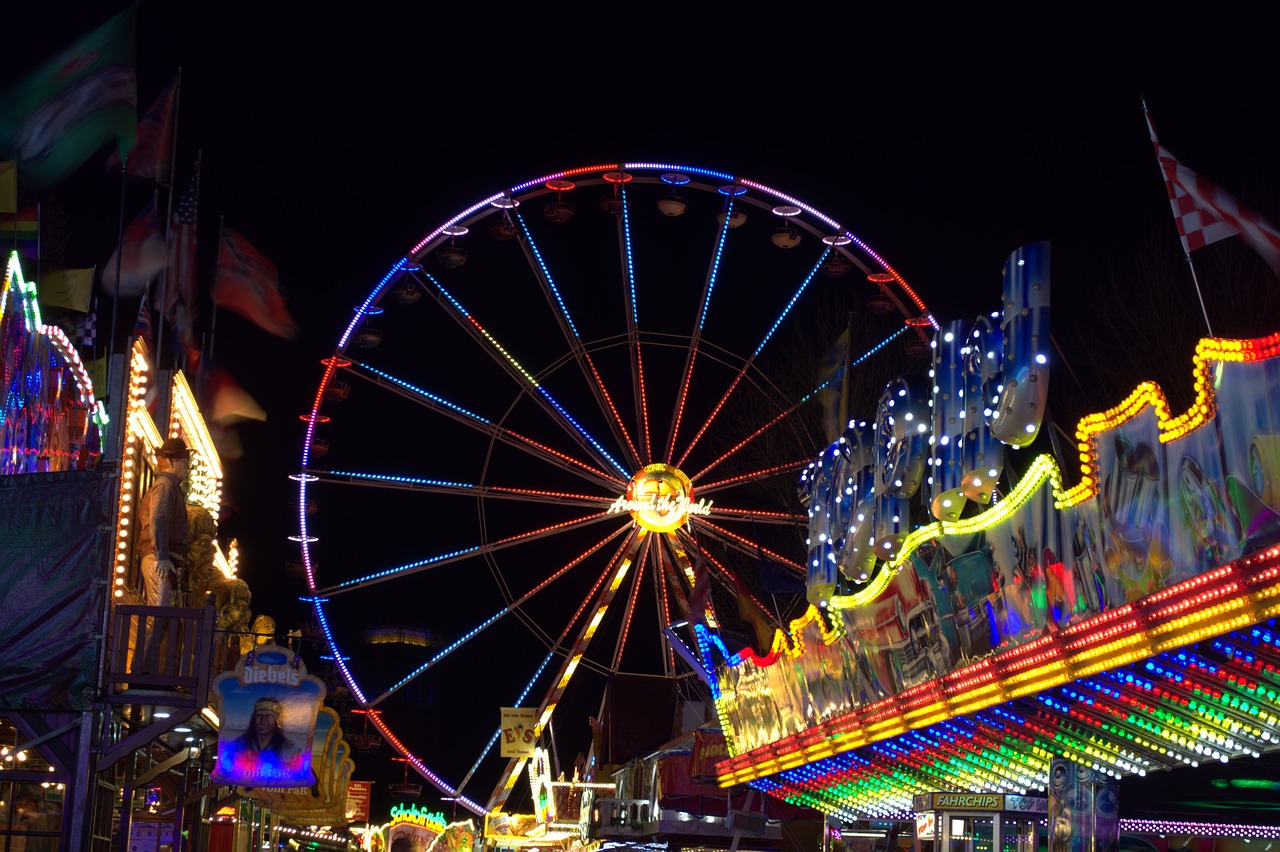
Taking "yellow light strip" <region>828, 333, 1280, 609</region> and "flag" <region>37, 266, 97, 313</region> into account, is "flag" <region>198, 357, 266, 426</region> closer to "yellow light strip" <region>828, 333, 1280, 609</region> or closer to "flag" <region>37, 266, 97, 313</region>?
"flag" <region>37, 266, 97, 313</region>

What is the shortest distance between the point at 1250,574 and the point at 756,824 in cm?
1647

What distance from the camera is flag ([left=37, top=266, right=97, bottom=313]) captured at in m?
20.9

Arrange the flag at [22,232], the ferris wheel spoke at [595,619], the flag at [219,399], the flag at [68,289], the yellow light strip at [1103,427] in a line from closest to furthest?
the yellow light strip at [1103,427] → the flag at [22,232] → the flag at [68,289] → the flag at [219,399] → the ferris wheel spoke at [595,619]

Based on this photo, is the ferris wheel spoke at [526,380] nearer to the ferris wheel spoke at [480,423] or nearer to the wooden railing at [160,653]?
the ferris wheel spoke at [480,423]

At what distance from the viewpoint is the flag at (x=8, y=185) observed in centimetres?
1716

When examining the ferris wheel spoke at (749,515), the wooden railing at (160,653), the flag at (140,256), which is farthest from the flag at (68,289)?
the ferris wheel spoke at (749,515)

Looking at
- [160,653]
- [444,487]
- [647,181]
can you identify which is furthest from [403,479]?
[160,653]

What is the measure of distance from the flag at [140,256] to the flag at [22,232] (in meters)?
1.01

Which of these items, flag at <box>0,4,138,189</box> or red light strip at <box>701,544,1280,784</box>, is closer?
red light strip at <box>701,544,1280,784</box>

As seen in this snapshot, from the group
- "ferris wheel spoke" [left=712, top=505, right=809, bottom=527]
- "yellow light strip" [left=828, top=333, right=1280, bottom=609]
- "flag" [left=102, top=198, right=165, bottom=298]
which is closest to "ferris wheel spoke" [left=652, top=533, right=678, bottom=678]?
"ferris wheel spoke" [left=712, top=505, right=809, bottom=527]

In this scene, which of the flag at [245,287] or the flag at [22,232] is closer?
the flag at [22,232]

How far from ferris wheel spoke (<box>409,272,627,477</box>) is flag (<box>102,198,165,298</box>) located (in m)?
7.10

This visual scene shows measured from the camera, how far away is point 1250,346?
26.9 feet

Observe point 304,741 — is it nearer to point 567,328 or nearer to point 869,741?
point 869,741
